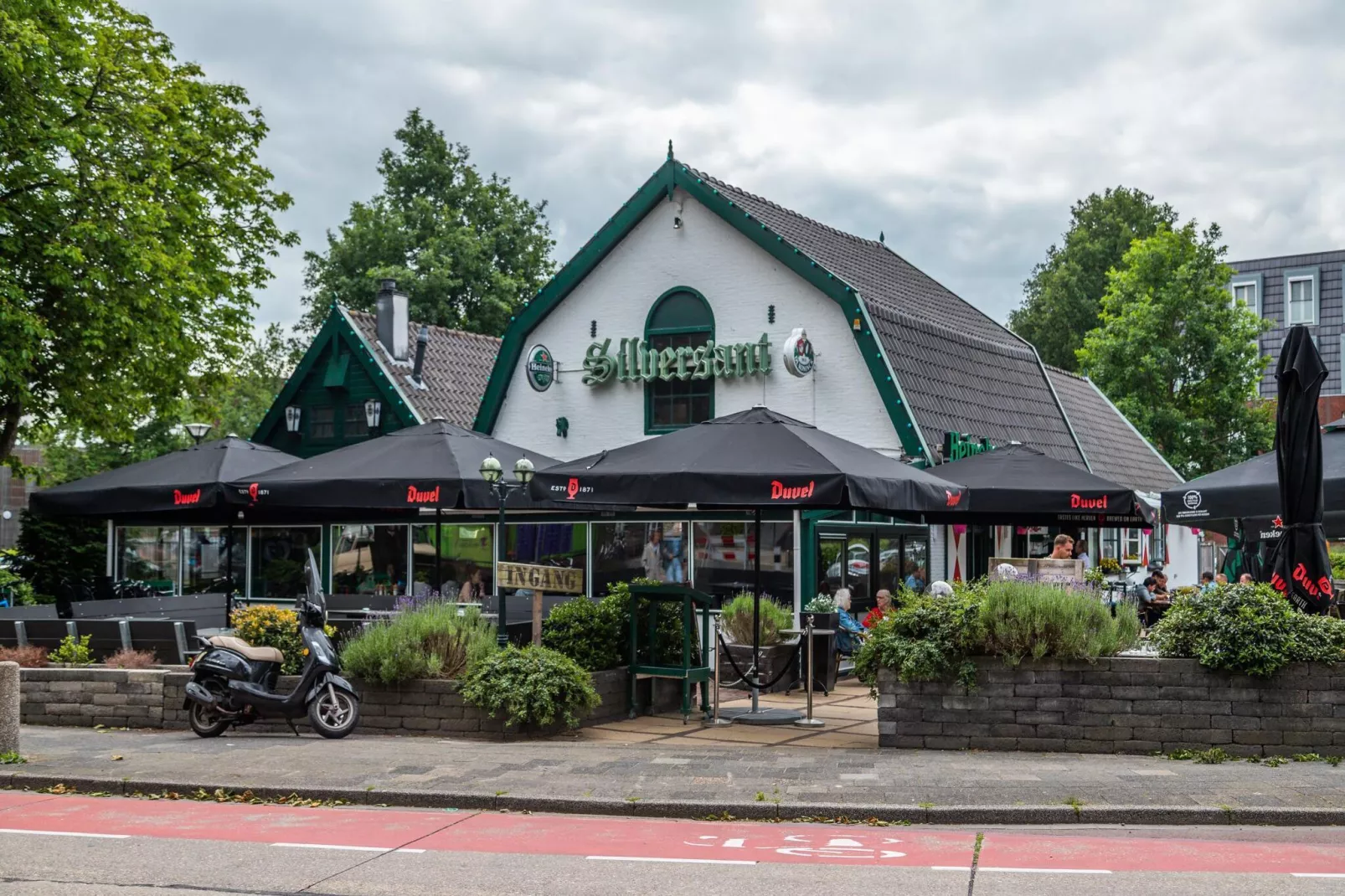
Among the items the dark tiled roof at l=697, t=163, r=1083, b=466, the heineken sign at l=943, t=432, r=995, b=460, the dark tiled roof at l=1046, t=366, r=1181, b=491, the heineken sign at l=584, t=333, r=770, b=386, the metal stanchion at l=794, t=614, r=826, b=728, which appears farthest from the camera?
the dark tiled roof at l=1046, t=366, r=1181, b=491

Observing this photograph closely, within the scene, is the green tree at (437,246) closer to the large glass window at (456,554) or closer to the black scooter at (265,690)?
the large glass window at (456,554)

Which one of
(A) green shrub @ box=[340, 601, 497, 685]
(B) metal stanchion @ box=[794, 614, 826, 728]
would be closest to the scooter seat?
(A) green shrub @ box=[340, 601, 497, 685]

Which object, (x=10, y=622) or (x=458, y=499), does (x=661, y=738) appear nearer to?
(x=458, y=499)

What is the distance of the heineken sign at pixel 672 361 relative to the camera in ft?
72.6

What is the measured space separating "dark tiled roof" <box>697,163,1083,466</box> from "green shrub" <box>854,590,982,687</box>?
28.1ft

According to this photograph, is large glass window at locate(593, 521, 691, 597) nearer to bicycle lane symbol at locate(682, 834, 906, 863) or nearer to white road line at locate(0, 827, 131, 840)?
bicycle lane symbol at locate(682, 834, 906, 863)

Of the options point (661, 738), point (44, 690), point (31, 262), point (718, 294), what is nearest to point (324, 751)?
point (661, 738)

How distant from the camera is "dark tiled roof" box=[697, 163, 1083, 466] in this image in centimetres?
2161

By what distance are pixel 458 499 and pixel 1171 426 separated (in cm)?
2466

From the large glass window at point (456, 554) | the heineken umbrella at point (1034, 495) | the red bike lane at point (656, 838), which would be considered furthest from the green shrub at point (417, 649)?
the large glass window at point (456, 554)

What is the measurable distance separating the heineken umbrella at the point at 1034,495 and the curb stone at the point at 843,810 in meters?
7.31

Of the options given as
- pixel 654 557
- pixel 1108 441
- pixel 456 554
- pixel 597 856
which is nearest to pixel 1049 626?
pixel 597 856

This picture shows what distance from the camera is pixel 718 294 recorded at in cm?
2253

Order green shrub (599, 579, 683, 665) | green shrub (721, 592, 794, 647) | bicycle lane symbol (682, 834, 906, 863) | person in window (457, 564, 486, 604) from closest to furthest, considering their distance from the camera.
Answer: bicycle lane symbol (682, 834, 906, 863) → green shrub (599, 579, 683, 665) → green shrub (721, 592, 794, 647) → person in window (457, 564, 486, 604)
